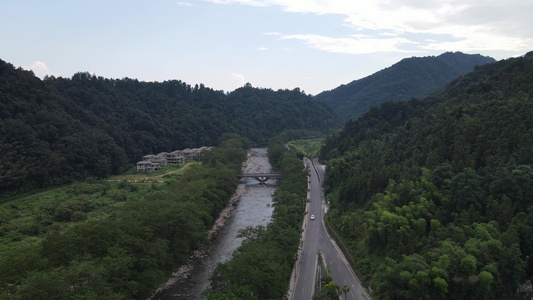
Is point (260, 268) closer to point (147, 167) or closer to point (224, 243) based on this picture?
point (224, 243)

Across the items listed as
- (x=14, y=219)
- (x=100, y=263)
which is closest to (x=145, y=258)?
(x=100, y=263)

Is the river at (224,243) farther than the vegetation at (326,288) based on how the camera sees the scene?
Yes

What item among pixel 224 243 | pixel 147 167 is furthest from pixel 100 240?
pixel 147 167

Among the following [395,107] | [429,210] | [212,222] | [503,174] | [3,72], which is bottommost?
[212,222]

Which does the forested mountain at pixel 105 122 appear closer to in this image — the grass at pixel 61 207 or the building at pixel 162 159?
the building at pixel 162 159

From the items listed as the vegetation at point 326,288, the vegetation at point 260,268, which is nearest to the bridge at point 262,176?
the vegetation at point 260,268

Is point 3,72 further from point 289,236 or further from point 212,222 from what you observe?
point 289,236
